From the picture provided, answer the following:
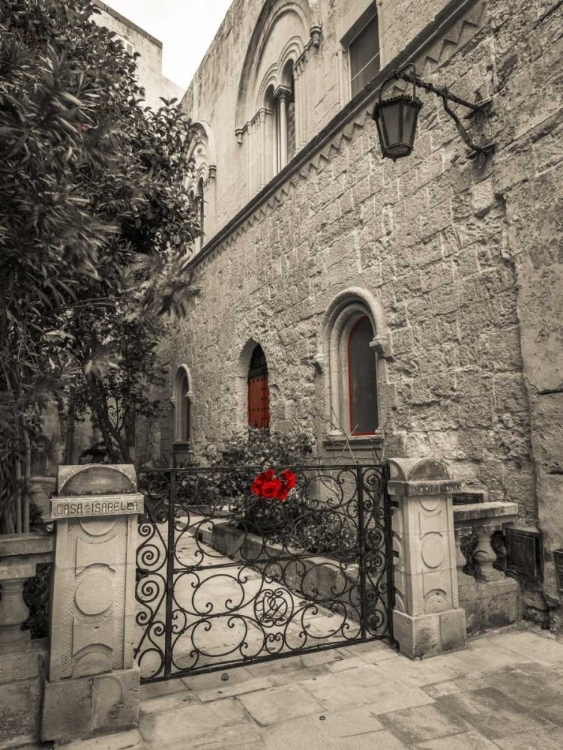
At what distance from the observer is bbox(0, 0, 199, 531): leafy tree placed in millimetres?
2658

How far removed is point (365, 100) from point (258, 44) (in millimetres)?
4894

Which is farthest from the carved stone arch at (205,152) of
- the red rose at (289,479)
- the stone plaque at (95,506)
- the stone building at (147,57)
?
the stone plaque at (95,506)

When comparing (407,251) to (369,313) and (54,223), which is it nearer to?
(369,313)

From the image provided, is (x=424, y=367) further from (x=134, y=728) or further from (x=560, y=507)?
(x=134, y=728)

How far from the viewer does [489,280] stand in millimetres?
4602

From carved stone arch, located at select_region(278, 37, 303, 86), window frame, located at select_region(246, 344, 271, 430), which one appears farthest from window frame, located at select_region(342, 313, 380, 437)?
carved stone arch, located at select_region(278, 37, 303, 86)

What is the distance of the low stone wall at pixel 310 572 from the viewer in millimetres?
3578

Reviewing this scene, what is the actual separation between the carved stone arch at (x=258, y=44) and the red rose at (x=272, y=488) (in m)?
7.56

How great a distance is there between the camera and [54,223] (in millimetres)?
2748

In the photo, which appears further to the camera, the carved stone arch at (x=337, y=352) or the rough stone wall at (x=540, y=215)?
the carved stone arch at (x=337, y=352)

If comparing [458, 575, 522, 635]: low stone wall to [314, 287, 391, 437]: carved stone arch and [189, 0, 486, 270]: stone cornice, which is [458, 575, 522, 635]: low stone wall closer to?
[314, 287, 391, 437]: carved stone arch

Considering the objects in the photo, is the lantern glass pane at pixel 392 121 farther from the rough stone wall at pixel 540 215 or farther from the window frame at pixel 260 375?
the window frame at pixel 260 375

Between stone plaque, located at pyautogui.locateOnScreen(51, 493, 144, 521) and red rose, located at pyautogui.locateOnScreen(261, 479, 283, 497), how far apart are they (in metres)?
1.00

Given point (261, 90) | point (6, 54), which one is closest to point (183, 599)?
point (6, 54)
